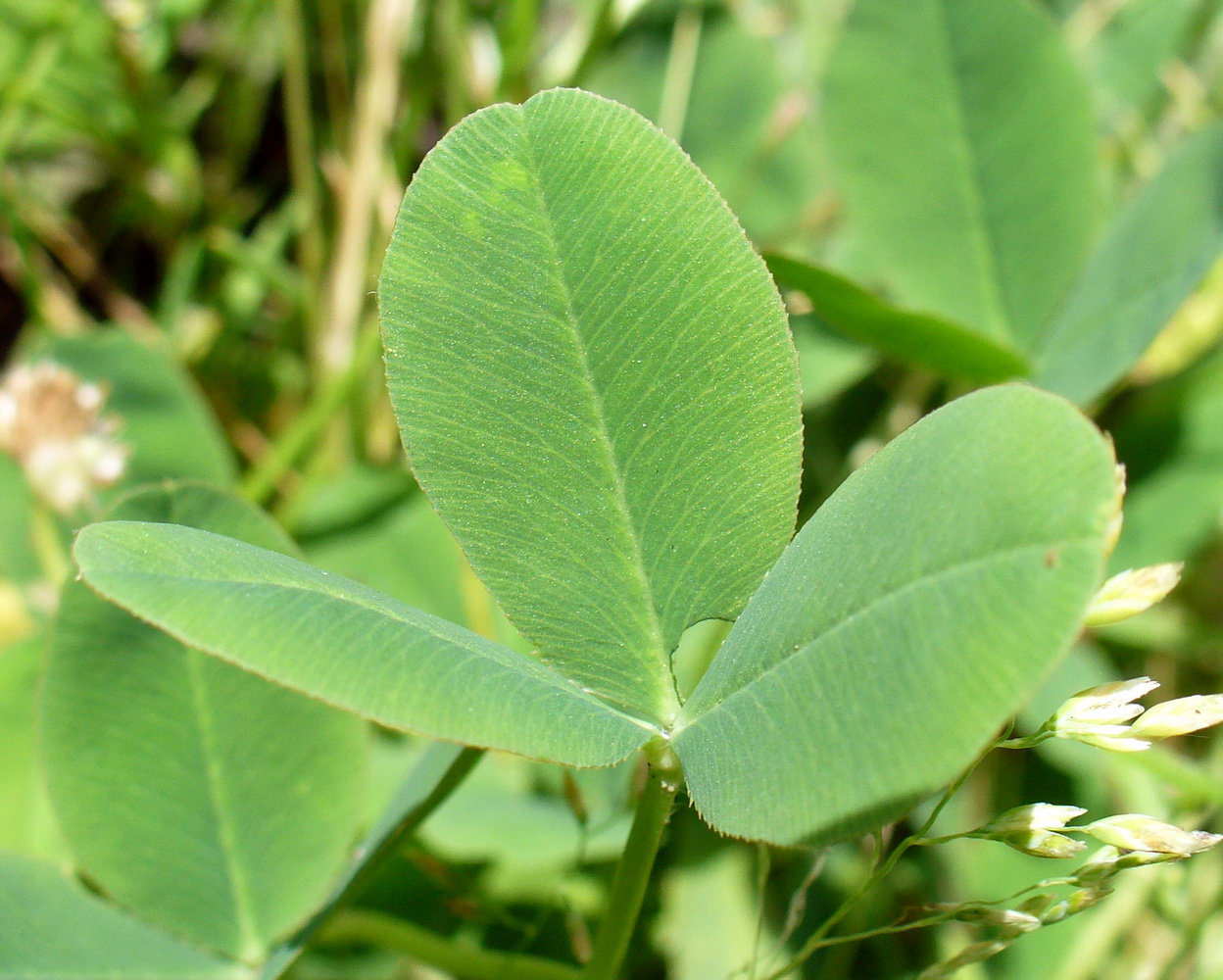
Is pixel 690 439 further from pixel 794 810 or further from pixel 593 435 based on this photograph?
pixel 794 810

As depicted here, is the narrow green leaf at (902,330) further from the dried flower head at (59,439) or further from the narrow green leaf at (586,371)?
the dried flower head at (59,439)

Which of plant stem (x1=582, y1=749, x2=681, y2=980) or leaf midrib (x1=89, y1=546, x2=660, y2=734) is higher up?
leaf midrib (x1=89, y1=546, x2=660, y2=734)

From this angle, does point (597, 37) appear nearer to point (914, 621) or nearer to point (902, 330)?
point (902, 330)

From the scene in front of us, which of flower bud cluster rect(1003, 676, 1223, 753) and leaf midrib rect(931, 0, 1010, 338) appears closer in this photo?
flower bud cluster rect(1003, 676, 1223, 753)

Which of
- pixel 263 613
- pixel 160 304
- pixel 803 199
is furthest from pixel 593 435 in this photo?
pixel 160 304

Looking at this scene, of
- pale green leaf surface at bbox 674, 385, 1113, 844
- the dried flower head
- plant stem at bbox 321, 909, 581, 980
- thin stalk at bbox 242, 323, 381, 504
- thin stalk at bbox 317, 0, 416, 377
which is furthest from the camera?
thin stalk at bbox 317, 0, 416, 377

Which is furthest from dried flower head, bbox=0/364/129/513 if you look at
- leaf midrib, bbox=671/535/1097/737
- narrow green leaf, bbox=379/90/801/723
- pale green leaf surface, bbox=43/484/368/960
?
leaf midrib, bbox=671/535/1097/737

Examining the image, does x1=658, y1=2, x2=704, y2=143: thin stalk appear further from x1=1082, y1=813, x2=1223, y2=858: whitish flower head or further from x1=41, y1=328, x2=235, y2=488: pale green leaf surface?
x1=1082, y1=813, x2=1223, y2=858: whitish flower head
